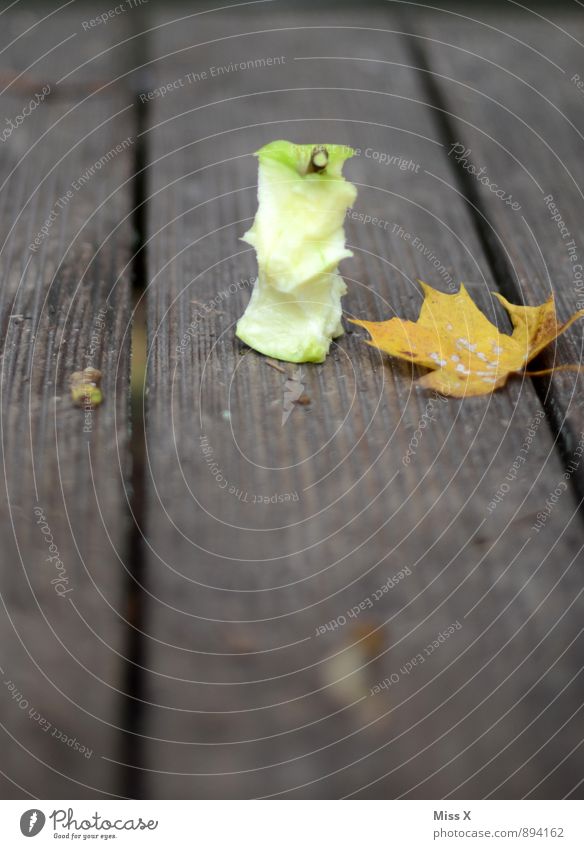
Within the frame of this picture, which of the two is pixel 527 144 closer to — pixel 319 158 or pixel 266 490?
pixel 319 158

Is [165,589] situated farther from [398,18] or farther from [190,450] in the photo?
[398,18]

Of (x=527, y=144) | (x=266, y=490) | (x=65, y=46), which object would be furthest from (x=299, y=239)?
(x=65, y=46)

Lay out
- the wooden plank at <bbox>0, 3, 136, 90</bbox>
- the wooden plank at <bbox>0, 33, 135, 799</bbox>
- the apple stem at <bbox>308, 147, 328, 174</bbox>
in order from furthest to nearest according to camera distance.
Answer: the wooden plank at <bbox>0, 3, 136, 90</bbox> < the apple stem at <bbox>308, 147, 328, 174</bbox> < the wooden plank at <bbox>0, 33, 135, 799</bbox>

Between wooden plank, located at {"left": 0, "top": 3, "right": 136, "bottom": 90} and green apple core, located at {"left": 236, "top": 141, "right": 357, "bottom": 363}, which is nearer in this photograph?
green apple core, located at {"left": 236, "top": 141, "right": 357, "bottom": 363}

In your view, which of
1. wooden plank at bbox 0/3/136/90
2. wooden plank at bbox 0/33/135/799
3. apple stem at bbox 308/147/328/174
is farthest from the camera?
wooden plank at bbox 0/3/136/90

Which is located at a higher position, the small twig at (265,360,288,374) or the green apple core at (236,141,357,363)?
the green apple core at (236,141,357,363)

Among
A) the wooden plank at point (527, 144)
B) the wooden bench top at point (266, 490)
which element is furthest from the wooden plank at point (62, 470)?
the wooden plank at point (527, 144)

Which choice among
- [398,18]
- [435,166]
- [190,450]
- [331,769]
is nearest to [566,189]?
[435,166]

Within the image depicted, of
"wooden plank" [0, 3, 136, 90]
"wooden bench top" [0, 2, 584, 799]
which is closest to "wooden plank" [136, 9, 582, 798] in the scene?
"wooden bench top" [0, 2, 584, 799]

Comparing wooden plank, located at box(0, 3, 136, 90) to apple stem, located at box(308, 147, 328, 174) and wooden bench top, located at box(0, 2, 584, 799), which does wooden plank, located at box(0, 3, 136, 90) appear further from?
apple stem, located at box(308, 147, 328, 174)
